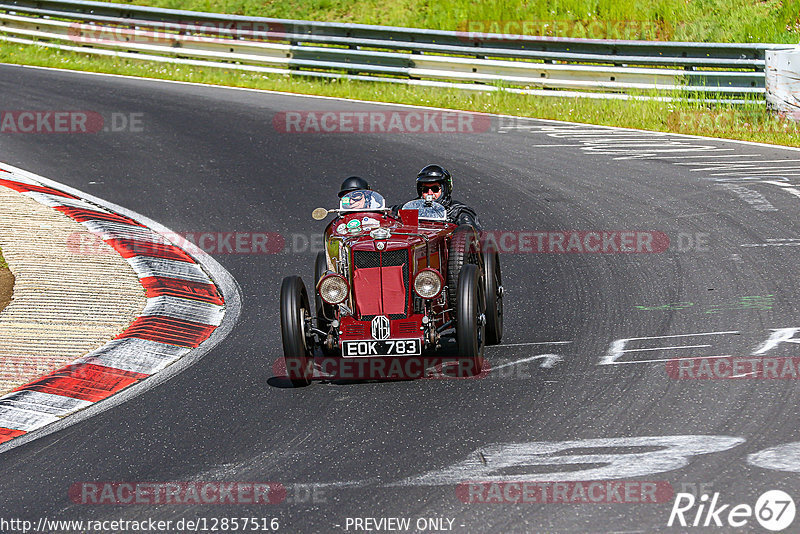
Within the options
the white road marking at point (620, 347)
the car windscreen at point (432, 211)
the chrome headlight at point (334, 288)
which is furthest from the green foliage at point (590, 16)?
the chrome headlight at point (334, 288)

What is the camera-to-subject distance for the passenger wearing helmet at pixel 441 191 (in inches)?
333

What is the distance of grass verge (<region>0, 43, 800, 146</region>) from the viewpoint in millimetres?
15688

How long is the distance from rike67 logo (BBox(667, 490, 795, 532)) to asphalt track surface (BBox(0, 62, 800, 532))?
2.3 inches

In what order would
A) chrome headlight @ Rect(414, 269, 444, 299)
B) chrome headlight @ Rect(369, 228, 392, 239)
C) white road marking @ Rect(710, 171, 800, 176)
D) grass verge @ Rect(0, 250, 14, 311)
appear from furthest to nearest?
white road marking @ Rect(710, 171, 800, 176)
grass verge @ Rect(0, 250, 14, 311)
chrome headlight @ Rect(369, 228, 392, 239)
chrome headlight @ Rect(414, 269, 444, 299)

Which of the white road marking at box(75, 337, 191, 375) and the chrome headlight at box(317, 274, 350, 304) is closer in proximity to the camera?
the chrome headlight at box(317, 274, 350, 304)

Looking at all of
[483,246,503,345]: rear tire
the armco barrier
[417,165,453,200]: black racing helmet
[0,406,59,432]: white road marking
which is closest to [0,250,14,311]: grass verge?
[0,406,59,432]: white road marking

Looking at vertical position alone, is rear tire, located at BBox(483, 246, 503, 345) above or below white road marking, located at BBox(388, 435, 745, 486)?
above

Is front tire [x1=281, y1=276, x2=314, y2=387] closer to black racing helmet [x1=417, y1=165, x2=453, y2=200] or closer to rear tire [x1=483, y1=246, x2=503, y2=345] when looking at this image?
rear tire [x1=483, y1=246, x2=503, y2=345]

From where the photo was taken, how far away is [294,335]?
281 inches

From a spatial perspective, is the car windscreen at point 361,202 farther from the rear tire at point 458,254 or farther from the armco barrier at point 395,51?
the armco barrier at point 395,51

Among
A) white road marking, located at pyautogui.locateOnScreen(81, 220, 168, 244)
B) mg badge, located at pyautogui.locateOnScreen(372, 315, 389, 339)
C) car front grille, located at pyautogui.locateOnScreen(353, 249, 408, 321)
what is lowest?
mg badge, located at pyautogui.locateOnScreen(372, 315, 389, 339)

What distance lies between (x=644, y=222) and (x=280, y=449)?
20.8 feet

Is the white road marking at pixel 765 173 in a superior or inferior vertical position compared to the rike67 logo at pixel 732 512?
superior

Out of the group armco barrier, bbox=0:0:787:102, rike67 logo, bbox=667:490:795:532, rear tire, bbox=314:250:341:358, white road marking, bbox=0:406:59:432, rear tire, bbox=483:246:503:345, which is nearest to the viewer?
rike67 logo, bbox=667:490:795:532
